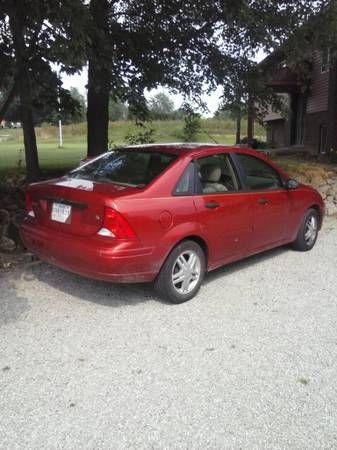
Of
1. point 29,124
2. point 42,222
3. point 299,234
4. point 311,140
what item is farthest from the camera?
point 311,140

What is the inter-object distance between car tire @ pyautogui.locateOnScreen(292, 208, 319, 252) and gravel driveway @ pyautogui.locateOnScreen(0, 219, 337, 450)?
49.4 inches

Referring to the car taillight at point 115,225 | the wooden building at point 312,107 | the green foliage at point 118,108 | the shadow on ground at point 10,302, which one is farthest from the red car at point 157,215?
the wooden building at point 312,107

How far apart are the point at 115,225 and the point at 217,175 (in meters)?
1.58

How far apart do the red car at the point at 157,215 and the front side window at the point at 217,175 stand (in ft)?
0.04

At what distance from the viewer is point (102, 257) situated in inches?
169

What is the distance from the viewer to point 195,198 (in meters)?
4.91

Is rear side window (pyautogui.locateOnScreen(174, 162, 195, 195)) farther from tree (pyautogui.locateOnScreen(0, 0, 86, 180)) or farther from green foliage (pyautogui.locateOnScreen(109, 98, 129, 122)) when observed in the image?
green foliage (pyautogui.locateOnScreen(109, 98, 129, 122))

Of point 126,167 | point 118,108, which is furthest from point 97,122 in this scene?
point 118,108

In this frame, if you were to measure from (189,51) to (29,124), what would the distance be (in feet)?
12.5

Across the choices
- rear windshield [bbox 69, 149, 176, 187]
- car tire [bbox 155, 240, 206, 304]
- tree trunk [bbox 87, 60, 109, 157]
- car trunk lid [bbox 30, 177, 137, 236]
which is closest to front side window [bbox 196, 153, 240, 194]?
rear windshield [bbox 69, 149, 176, 187]

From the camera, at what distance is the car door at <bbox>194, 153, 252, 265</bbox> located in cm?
503

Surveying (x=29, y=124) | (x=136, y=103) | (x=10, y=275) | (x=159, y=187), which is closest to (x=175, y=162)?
(x=159, y=187)

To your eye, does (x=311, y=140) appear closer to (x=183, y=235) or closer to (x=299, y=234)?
(x=299, y=234)

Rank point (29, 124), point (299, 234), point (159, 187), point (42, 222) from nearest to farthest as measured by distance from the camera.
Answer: point (159, 187) → point (42, 222) → point (299, 234) → point (29, 124)
